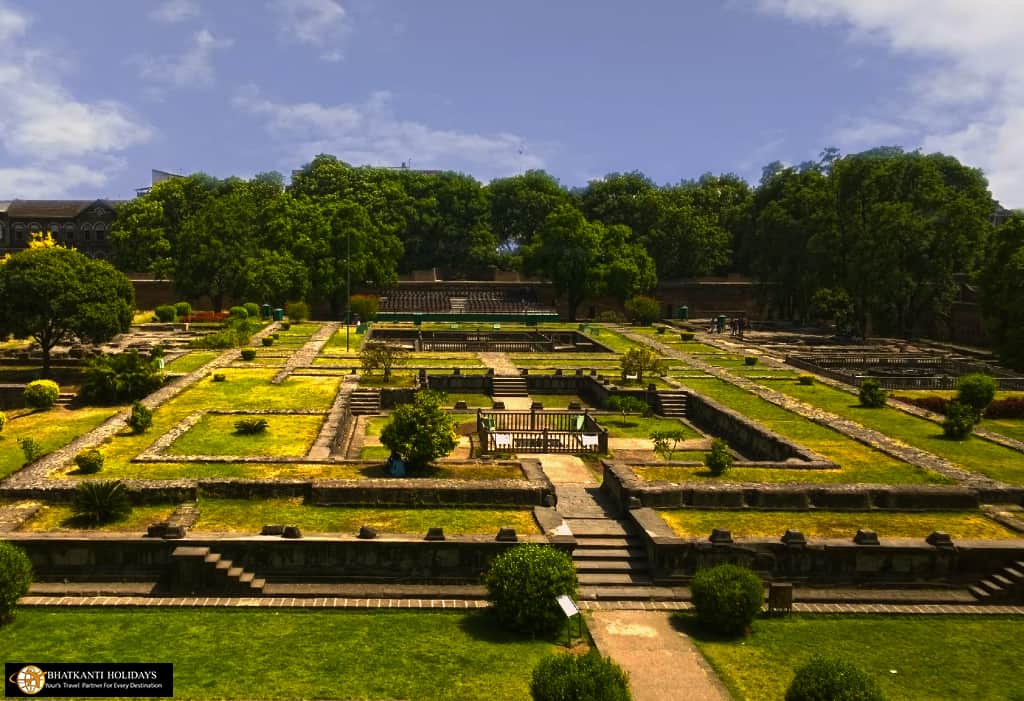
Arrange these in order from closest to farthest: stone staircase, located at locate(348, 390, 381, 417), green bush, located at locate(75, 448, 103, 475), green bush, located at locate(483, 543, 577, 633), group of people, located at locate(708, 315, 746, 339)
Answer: green bush, located at locate(483, 543, 577, 633) → green bush, located at locate(75, 448, 103, 475) → stone staircase, located at locate(348, 390, 381, 417) → group of people, located at locate(708, 315, 746, 339)

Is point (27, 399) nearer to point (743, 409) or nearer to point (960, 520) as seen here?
point (743, 409)

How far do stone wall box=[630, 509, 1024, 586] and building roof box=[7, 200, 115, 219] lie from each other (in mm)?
97777

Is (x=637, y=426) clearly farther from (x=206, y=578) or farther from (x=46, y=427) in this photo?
(x=46, y=427)

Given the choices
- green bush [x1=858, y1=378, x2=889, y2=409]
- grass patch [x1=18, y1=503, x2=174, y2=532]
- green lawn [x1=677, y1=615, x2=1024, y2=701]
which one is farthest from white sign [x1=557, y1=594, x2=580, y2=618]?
green bush [x1=858, y1=378, x2=889, y2=409]

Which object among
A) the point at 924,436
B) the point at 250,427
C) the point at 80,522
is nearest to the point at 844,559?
the point at 924,436

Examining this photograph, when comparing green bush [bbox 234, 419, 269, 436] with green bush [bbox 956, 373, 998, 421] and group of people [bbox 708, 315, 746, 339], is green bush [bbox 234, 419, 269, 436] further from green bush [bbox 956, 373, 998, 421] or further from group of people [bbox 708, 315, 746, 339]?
group of people [bbox 708, 315, 746, 339]

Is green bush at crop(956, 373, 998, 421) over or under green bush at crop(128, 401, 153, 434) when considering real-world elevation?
over

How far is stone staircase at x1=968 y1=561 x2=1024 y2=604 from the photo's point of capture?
602 inches

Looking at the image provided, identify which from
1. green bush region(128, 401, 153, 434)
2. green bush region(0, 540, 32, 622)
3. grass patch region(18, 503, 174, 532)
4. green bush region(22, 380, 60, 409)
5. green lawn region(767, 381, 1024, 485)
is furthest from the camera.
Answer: green bush region(22, 380, 60, 409)

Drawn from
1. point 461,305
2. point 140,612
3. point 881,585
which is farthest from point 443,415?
point 461,305

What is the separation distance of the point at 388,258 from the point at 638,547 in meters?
52.8

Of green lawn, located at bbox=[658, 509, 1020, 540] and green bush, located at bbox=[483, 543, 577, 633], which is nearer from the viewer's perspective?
green bush, located at bbox=[483, 543, 577, 633]

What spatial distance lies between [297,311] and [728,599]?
4913cm

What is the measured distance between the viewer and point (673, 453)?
81.8ft
